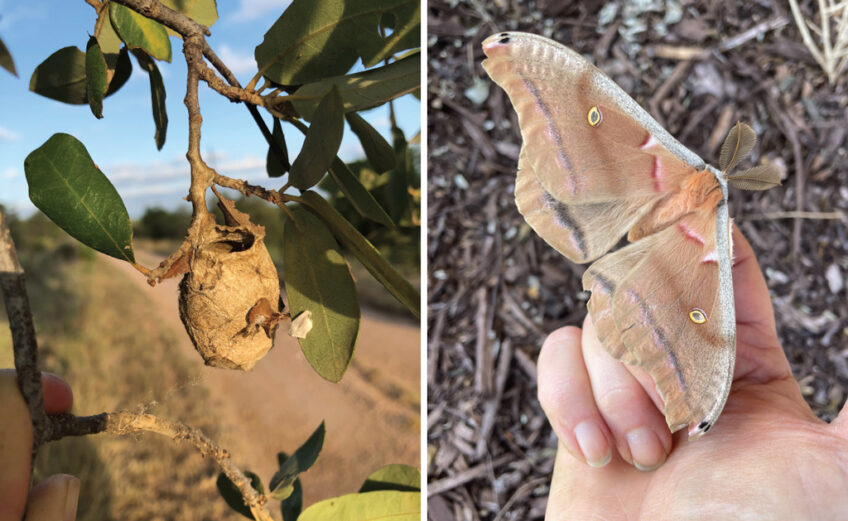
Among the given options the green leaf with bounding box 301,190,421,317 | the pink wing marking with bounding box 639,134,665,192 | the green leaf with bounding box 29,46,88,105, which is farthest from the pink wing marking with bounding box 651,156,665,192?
the green leaf with bounding box 29,46,88,105

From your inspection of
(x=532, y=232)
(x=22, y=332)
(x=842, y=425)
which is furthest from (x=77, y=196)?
(x=532, y=232)

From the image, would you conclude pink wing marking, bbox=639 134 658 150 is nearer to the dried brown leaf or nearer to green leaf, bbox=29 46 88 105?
the dried brown leaf

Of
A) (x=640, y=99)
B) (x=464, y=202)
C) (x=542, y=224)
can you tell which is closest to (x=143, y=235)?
A: (x=464, y=202)

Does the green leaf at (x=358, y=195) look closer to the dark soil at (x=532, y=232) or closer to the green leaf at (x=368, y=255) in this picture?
the green leaf at (x=368, y=255)

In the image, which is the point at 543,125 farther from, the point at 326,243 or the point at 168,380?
the point at 168,380

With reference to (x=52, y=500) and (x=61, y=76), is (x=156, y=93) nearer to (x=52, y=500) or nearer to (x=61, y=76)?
(x=61, y=76)

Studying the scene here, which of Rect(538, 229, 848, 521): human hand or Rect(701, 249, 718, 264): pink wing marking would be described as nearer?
Rect(701, 249, 718, 264): pink wing marking
